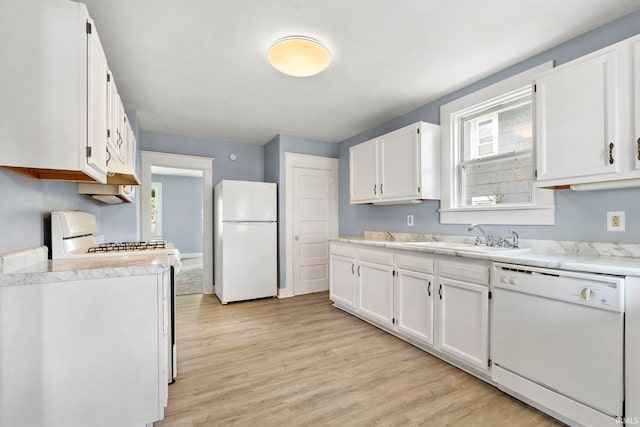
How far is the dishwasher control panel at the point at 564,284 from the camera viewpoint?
1444 millimetres

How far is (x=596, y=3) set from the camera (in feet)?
5.84

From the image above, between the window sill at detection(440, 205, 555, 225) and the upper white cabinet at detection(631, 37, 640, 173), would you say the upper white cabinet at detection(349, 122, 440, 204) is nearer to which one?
the window sill at detection(440, 205, 555, 225)

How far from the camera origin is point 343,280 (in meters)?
3.61

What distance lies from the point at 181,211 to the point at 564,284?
8972 millimetres

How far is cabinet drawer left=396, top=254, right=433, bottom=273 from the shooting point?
8.12 feet

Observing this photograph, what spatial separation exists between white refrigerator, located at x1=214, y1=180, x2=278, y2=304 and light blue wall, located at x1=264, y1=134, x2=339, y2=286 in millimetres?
96

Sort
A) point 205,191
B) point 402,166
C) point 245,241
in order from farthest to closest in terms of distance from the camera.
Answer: point 205,191 → point 245,241 → point 402,166

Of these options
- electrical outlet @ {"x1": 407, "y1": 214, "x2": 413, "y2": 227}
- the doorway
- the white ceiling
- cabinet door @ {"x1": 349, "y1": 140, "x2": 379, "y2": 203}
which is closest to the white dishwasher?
electrical outlet @ {"x1": 407, "y1": 214, "x2": 413, "y2": 227}

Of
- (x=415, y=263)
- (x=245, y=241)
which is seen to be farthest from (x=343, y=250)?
(x=245, y=241)

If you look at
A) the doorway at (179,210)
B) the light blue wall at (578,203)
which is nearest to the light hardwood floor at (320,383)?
the light blue wall at (578,203)

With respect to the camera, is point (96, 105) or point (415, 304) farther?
point (415, 304)

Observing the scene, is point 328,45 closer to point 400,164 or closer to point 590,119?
point 400,164

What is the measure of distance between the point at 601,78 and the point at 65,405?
10.9 ft

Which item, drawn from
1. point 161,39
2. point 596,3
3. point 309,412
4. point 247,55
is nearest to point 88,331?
point 309,412
